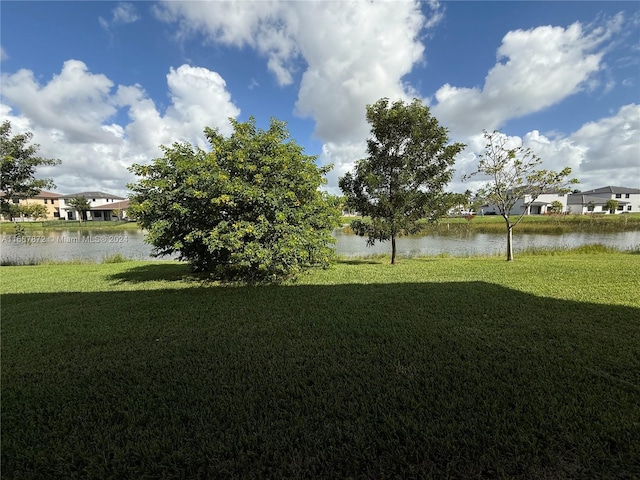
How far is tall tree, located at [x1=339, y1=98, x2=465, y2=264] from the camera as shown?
32.8 feet

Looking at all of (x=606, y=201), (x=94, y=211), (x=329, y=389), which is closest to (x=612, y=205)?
(x=606, y=201)

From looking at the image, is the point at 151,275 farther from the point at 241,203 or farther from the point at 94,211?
the point at 94,211

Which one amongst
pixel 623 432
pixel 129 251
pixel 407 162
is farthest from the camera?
pixel 129 251

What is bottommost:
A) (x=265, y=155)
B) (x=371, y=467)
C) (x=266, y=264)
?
(x=371, y=467)

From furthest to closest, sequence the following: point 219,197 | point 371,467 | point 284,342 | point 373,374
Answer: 1. point 219,197
2. point 284,342
3. point 373,374
4. point 371,467

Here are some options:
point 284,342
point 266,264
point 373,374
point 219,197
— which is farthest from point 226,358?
point 219,197

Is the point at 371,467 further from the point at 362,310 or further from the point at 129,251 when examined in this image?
the point at 129,251

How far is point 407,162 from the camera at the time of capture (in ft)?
33.2

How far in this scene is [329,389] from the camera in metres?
2.72

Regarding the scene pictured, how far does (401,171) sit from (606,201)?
65.5 meters

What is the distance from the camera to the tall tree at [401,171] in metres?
9.99

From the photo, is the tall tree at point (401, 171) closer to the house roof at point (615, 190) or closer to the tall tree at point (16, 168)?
the tall tree at point (16, 168)

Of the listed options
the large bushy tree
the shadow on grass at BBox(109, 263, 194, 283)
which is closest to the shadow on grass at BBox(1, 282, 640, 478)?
the large bushy tree

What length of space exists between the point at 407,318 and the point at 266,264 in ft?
10.3
